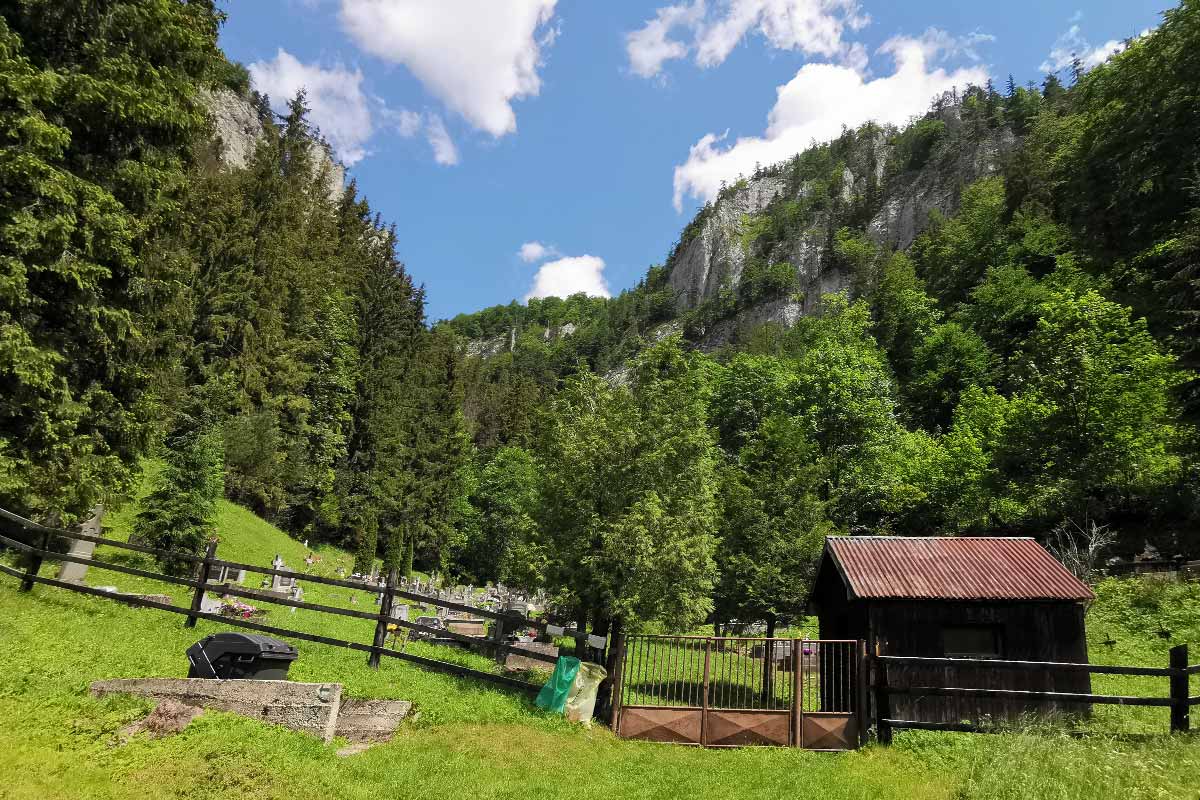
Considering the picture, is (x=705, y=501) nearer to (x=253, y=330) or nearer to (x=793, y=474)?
(x=793, y=474)

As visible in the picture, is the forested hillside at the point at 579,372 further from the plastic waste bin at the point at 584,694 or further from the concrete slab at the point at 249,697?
the concrete slab at the point at 249,697

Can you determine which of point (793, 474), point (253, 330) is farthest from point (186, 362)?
point (793, 474)

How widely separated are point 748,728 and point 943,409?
156 ft

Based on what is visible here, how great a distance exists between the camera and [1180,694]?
9133 mm

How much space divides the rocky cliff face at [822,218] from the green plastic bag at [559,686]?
3359 inches

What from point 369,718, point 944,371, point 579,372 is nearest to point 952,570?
point 579,372

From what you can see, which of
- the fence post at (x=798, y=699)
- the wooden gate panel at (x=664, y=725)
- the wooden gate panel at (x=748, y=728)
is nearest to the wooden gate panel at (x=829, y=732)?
the fence post at (x=798, y=699)

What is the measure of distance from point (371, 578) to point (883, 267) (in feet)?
221

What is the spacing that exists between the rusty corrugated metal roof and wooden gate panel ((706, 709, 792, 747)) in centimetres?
374

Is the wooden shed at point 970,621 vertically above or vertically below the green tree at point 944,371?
below

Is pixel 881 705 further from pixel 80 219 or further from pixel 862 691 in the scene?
pixel 80 219

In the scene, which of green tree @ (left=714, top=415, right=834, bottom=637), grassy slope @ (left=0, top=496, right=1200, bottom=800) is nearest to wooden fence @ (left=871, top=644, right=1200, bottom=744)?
grassy slope @ (left=0, top=496, right=1200, bottom=800)

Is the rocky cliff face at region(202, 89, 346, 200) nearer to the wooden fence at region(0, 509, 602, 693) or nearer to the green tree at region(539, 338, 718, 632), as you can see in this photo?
the wooden fence at region(0, 509, 602, 693)

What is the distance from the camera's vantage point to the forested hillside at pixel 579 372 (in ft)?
44.8
